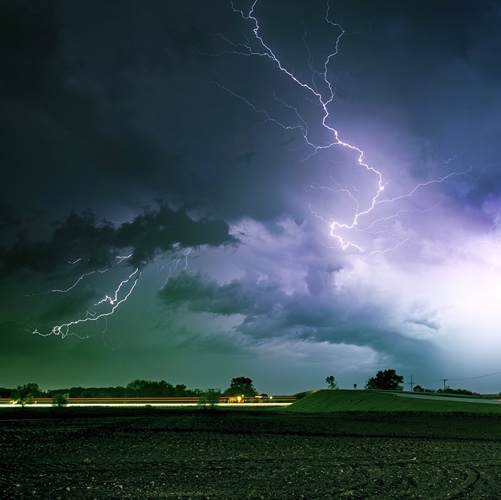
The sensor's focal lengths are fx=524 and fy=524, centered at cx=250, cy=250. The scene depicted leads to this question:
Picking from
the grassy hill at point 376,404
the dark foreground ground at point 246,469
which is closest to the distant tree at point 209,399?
the grassy hill at point 376,404

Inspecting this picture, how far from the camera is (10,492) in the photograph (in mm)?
9102

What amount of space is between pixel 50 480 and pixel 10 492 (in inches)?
51.7

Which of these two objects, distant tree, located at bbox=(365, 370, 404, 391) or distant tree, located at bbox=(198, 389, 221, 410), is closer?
distant tree, located at bbox=(198, 389, 221, 410)

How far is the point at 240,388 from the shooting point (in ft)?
438

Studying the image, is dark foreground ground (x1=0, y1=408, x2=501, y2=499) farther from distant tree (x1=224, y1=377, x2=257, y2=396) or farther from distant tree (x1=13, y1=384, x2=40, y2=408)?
distant tree (x1=224, y1=377, x2=257, y2=396)

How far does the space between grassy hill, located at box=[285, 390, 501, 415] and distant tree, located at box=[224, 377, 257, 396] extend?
55.5 meters

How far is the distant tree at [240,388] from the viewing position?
416 ft

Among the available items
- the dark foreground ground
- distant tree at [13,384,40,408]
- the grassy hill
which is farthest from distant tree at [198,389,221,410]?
the dark foreground ground

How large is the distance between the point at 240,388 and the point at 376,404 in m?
83.8

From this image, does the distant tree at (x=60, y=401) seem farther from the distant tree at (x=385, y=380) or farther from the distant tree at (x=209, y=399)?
the distant tree at (x=385, y=380)

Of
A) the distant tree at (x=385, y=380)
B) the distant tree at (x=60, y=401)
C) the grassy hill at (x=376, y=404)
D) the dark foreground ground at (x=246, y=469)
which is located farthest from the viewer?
the distant tree at (x=385, y=380)

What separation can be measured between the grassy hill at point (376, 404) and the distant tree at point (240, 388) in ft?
182

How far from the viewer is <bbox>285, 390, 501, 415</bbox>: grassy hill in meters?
43.6

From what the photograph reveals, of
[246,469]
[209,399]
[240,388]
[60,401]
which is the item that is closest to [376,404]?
[209,399]
